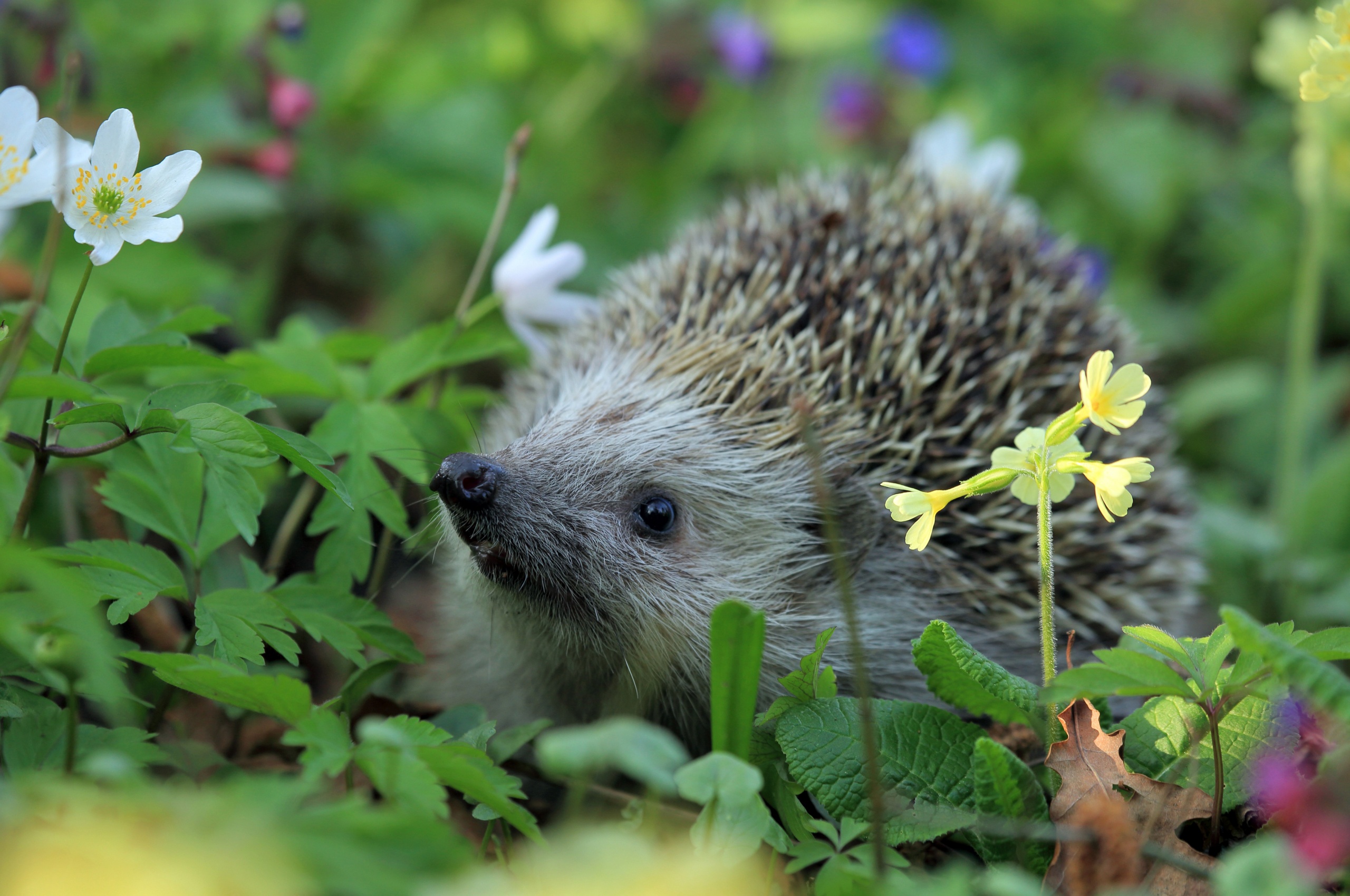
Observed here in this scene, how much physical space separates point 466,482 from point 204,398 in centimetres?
45

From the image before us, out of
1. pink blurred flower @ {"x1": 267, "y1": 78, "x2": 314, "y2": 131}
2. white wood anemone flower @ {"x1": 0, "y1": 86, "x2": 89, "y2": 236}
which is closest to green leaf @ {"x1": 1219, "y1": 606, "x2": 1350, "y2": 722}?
white wood anemone flower @ {"x1": 0, "y1": 86, "x2": 89, "y2": 236}

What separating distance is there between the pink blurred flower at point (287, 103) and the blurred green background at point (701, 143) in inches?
0.5

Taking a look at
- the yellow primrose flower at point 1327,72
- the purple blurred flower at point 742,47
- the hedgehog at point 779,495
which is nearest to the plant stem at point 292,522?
the hedgehog at point 779,495

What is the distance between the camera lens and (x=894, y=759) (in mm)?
1617

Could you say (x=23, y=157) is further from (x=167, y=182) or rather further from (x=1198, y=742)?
(x=1198, y=742)

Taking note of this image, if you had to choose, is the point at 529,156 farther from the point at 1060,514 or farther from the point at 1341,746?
the point at 1341,746

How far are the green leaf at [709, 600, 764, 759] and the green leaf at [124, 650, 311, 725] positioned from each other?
0.56 m

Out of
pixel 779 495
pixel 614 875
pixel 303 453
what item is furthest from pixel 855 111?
pixel 614 875

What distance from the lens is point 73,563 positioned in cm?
156

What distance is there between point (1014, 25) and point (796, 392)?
10.4 ft

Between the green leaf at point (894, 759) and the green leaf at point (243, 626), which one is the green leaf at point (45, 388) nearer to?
the green leaf at point (243, 626)

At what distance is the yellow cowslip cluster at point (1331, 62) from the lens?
64.1 inches

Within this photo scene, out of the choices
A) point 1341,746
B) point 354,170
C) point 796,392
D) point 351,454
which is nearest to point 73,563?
point 351,454

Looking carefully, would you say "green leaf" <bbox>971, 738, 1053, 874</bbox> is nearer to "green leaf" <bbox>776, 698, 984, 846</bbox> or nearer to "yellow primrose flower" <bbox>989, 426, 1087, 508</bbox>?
"green leaf" <bbox>776, 698, 984, 846</bbox>
